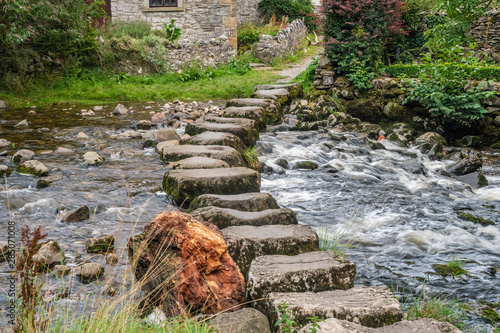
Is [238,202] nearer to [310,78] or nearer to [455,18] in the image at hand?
[455,18]

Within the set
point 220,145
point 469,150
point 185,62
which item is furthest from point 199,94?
point 469,150

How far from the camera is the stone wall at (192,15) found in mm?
15859

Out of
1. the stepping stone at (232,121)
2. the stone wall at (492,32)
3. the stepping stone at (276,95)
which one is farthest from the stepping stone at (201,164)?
the stone wall at (492,32)

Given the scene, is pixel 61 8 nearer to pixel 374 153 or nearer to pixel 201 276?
pixel 374 153

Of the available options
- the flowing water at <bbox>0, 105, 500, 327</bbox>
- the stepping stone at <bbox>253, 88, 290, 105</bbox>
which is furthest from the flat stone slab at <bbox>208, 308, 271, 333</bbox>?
the stepping stone at <bbox>253, 88, 290, 105</bbox>

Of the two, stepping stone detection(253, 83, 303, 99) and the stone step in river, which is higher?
stepping stone detection(253, 83, 303, 99)

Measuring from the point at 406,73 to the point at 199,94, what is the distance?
500 cm

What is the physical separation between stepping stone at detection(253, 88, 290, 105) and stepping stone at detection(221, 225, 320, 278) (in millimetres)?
6226

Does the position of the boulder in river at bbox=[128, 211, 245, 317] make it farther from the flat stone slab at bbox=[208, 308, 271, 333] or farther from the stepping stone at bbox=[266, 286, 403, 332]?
the stepping stone at bbox=[266, 286, 403, 332]

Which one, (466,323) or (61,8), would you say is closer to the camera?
(466,323)

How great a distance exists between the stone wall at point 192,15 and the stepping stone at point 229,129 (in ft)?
31.7

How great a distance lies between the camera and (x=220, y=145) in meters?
5.90

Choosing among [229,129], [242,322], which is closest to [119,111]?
[229,129]

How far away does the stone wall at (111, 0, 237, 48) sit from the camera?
15.9 meters
